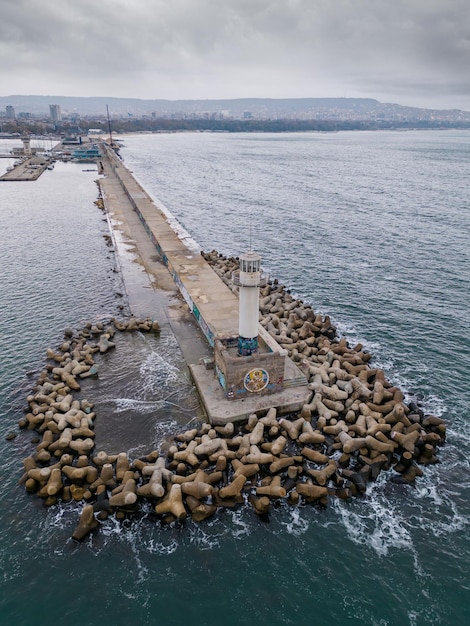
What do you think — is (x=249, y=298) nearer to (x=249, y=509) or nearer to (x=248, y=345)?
(x=248, y=345)

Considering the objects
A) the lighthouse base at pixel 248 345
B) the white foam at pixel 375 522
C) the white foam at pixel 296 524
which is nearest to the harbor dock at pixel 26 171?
the lighthouse base at pixel 248 345

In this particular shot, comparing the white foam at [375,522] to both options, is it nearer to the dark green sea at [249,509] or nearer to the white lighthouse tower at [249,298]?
the dark green sea at [249,509]

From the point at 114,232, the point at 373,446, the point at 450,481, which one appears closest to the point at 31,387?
the point at 373,446

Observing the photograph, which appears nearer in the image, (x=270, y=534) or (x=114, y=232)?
(x=270, y=534)

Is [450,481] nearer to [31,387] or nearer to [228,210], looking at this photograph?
[31,387]

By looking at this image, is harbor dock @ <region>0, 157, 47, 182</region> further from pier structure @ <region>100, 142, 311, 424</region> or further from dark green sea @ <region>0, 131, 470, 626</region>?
pier structure @ <region>100, 142, 311, 424</region>

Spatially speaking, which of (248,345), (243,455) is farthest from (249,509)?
(248,345)
